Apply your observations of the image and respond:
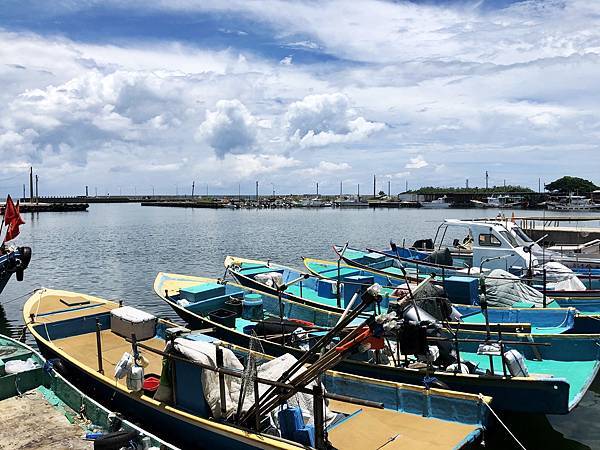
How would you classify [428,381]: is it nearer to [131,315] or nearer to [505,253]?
[131,315]

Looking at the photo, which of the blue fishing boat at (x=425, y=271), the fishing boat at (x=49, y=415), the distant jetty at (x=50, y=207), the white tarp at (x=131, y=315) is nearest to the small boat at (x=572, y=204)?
the blue fishing boat at (x=425, y=271)

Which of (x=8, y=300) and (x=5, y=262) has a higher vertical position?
(x=5, y=262)

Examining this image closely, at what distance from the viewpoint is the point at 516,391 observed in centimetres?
901

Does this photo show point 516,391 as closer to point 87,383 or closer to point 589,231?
point 87,383

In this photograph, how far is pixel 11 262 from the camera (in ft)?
71.9

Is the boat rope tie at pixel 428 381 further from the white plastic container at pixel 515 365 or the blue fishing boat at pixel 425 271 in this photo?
the blue fishing boat at pixel 425 271

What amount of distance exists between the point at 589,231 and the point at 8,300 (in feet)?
119

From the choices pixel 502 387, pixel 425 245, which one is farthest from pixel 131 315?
pixel 425 245

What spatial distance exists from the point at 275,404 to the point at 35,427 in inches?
176

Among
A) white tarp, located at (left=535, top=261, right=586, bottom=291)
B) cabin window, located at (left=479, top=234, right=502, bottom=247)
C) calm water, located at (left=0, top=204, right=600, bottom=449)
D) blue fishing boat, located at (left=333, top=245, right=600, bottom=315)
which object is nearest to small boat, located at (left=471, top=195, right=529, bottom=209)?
calm water, located at (left=0, top=204, right=600, bottom=449)

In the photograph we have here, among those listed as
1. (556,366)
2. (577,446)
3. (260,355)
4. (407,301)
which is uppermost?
(407,301)

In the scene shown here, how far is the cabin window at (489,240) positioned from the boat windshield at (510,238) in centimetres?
36

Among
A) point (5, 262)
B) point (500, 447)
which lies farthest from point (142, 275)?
point (500, 447)

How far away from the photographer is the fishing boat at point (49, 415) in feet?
24.3
